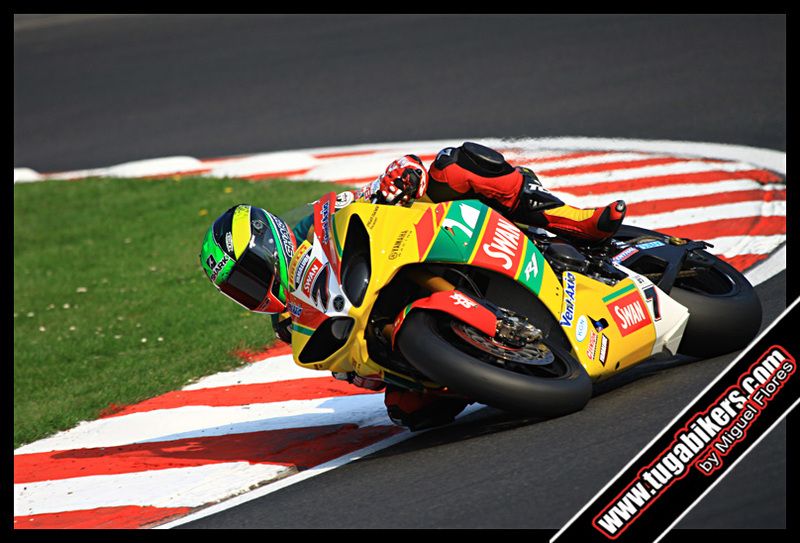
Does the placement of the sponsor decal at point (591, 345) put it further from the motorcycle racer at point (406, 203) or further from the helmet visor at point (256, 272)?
the helmet visor at point (256, 272)

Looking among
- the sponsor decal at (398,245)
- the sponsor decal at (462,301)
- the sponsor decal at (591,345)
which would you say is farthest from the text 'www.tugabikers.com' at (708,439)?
the sponsor decal at (398,245)

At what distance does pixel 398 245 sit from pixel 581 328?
95 centimetres

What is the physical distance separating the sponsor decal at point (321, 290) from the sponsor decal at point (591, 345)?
1229 mm

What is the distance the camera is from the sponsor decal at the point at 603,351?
17.9 feet

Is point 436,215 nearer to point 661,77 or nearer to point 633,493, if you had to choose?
point 633,493

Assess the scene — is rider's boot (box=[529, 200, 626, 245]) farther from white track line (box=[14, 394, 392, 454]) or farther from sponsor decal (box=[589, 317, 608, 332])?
white track line (box=[14, 394, 392, 454])

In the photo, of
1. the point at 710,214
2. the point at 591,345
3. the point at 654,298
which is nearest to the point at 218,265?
the point at 591,345

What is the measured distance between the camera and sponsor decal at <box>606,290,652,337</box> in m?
5.59

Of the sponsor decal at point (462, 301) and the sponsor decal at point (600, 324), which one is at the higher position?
the sponsor decal at point (462, 301)

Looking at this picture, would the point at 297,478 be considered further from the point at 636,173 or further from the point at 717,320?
the point at 636,173

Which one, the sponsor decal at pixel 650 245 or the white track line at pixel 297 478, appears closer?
the white track line at pixel 297 478

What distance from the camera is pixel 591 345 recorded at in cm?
544

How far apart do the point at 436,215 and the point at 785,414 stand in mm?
1756

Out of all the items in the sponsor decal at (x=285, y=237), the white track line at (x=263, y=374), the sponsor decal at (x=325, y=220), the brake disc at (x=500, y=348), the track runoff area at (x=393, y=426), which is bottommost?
the white track line at (x=263, y=374)
